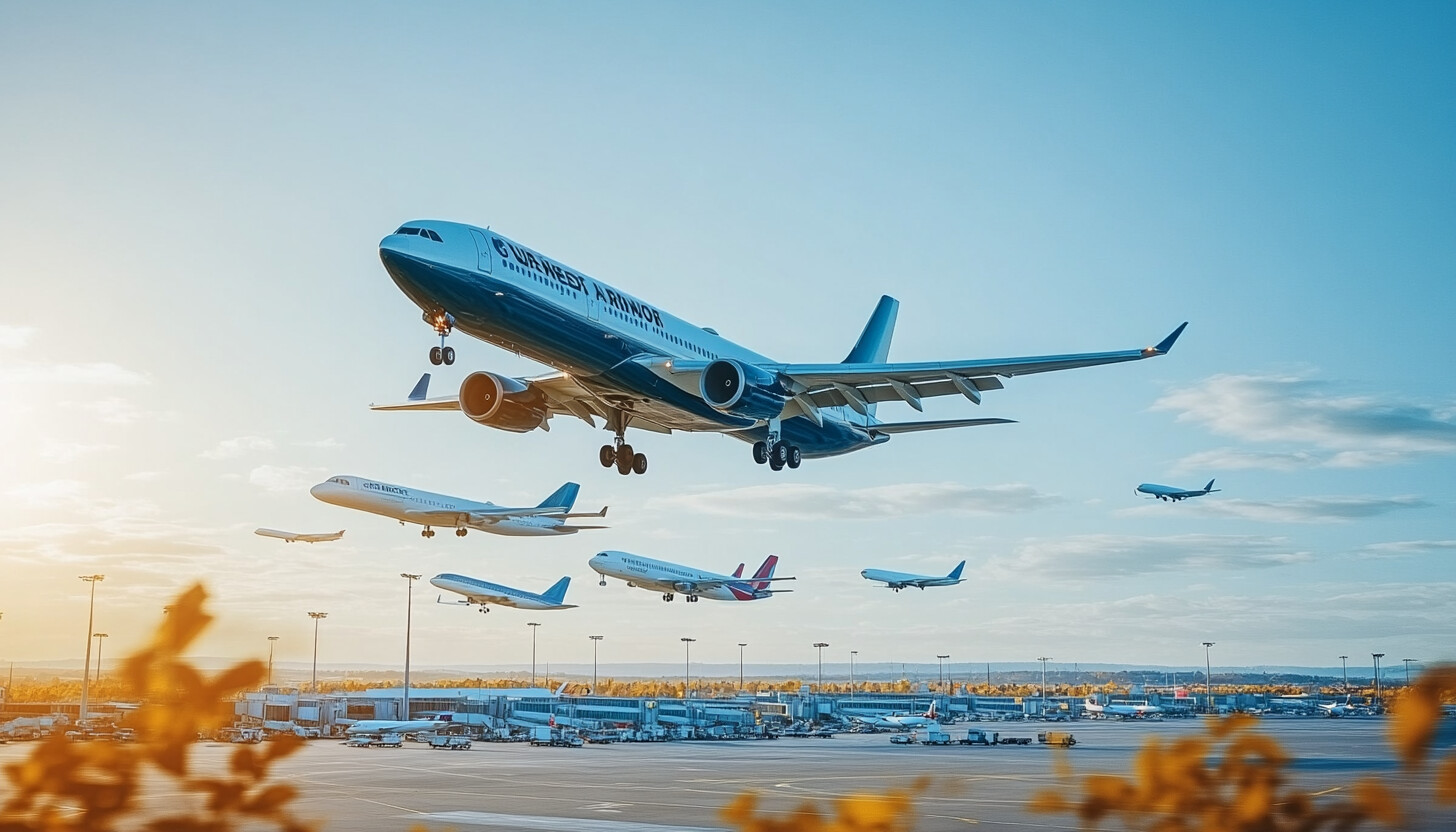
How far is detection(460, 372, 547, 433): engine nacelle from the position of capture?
40.6 meters

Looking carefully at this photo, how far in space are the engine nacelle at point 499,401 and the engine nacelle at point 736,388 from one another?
20.9 ft

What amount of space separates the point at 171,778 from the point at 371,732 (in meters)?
102

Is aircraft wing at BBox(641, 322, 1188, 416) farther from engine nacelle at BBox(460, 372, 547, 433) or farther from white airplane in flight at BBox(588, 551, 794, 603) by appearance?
white airplane in flight at BBox(588, 551, 794, 603)

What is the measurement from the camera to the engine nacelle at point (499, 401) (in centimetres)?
4056

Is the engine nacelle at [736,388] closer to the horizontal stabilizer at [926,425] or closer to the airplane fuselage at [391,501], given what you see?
the horizontal stabilizer at [926,425]

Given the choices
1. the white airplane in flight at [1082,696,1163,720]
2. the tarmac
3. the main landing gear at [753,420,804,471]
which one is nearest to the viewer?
the main landing gear at [753,420,804,471]

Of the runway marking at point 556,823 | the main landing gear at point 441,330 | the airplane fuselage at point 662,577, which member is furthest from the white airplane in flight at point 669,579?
the main landing gear at point 441,330

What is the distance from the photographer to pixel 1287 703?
192125 millimetres

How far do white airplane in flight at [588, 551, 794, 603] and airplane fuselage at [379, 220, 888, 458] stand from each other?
7871 cm

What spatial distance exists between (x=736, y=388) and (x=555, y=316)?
23.2ft

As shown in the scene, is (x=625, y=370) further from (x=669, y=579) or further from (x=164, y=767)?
(x=669, y=579)

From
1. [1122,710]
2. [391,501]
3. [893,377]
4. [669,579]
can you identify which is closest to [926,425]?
[893,377]

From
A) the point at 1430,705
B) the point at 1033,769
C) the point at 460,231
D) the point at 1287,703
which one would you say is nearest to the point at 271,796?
the point at 1430,705

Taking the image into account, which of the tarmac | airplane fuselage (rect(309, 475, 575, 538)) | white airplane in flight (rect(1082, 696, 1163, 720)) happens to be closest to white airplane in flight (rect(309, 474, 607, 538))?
airplane fuselage (rect(309, 475, 575, 538))
